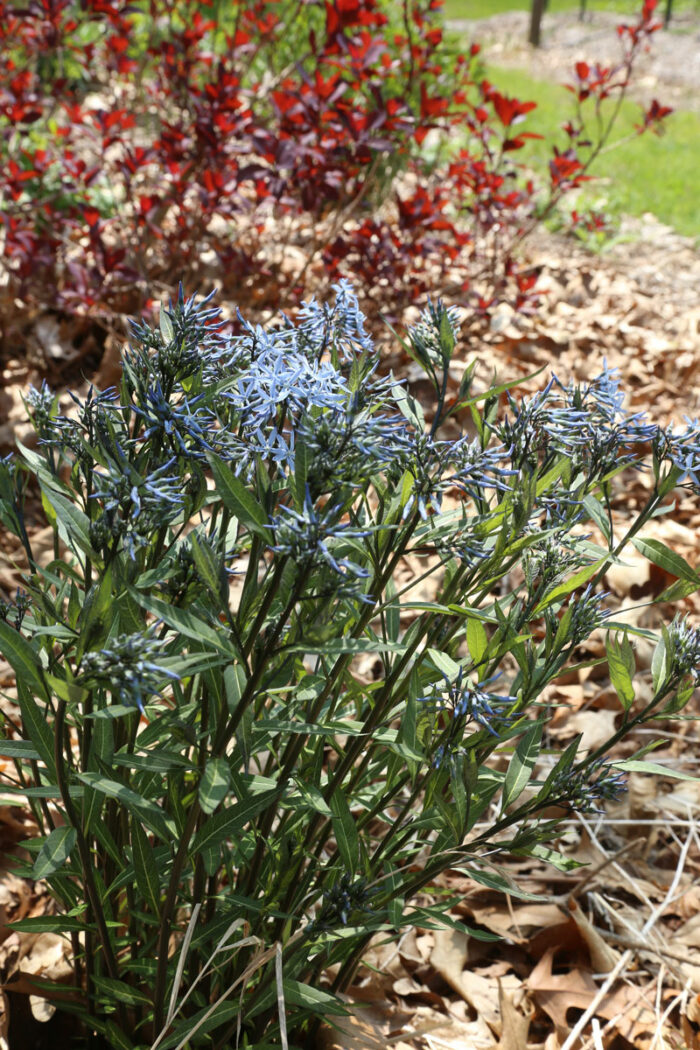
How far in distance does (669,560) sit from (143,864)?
85cm

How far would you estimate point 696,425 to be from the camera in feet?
4.09

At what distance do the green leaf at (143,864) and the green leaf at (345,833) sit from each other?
0.26 meters

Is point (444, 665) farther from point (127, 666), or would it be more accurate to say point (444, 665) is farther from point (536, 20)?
point (536, 20)

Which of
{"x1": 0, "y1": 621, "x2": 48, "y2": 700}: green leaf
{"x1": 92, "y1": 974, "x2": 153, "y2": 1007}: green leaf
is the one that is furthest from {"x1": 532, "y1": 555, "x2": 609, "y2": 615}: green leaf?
{"x1": 92, "y1": 974, "x2": 153, "y2": 1007}: green leaf

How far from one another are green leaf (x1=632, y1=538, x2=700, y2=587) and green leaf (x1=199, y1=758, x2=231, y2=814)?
0.64m

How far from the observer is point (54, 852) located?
111cm

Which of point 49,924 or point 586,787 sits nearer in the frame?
point 586,787

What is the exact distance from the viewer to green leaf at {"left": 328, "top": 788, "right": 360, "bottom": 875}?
125cm

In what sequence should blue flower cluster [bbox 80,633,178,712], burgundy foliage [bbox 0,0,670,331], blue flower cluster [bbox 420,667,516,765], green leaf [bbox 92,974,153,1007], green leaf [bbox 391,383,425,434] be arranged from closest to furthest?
blue flower cluster [bbox 80,633,178,712] → blue flower cluster [bbox 420,667,516,765] → green leaf [bbox 391,383,425,434] → green leaf [bbox 92,974,153,1007] → burgundy foliage [bbox 0,0,670,331]

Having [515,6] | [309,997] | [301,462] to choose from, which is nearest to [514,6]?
[515,6]

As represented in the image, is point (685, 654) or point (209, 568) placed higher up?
point (209, 568)

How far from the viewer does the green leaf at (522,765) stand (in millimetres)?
1223

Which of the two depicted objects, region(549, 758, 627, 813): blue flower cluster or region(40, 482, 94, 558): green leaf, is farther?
region(549, 758, 627, 813): blue flower cluster

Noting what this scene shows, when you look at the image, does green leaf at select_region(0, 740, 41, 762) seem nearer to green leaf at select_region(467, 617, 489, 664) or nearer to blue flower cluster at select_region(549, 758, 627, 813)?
green leaf at select_region(467, 617, 489, 664)
